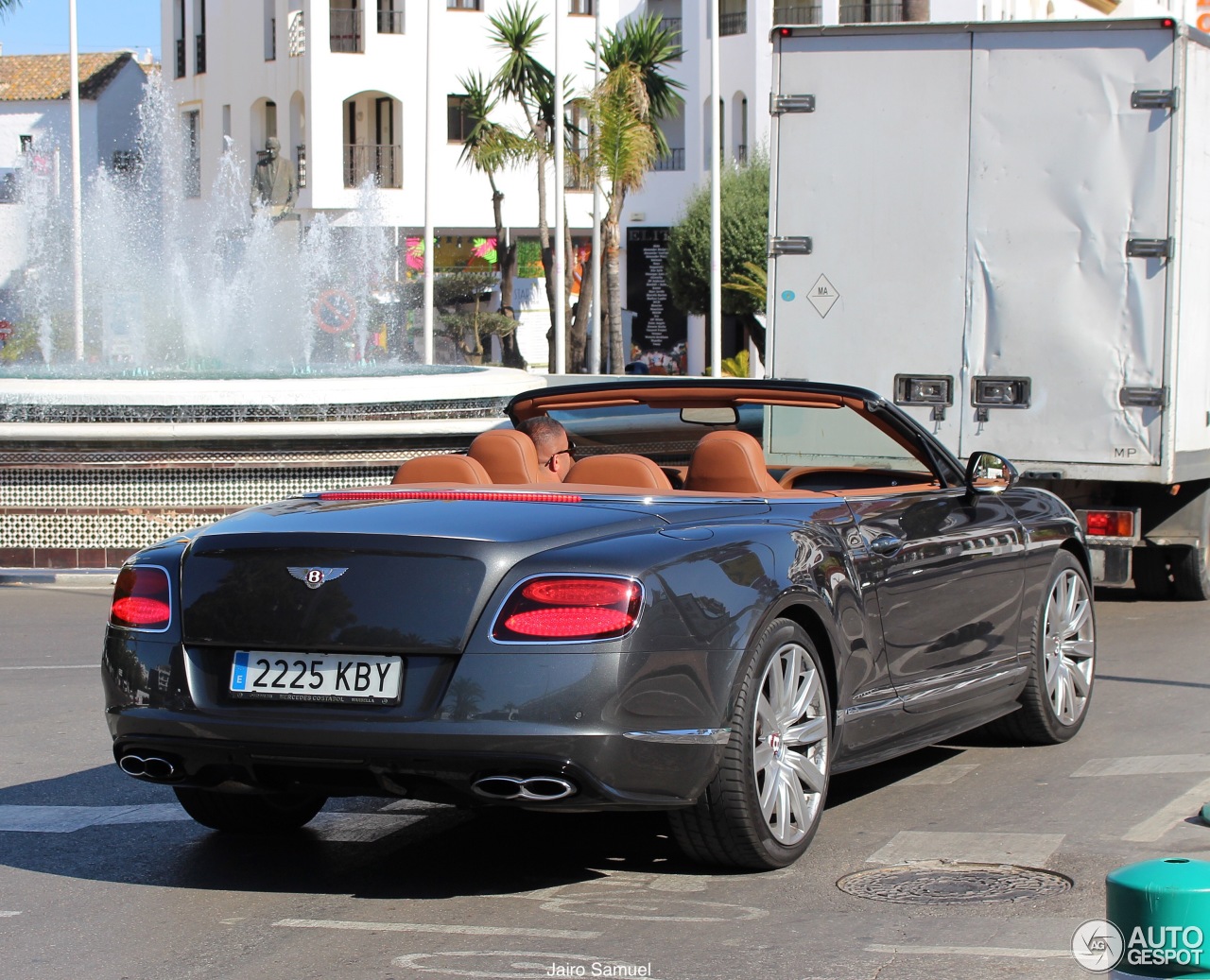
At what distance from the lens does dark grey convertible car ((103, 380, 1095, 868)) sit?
487cm

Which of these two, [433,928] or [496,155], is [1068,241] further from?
[496,155]

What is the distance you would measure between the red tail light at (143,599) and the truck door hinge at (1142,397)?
7.30m

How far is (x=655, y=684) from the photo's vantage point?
495cm

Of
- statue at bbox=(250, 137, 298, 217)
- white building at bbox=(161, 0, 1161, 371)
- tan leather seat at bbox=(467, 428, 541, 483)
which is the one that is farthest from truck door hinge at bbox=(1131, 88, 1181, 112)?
statue at bbox=(250, 137, 298, 217)

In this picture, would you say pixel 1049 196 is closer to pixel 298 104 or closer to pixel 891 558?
pixel 891 558

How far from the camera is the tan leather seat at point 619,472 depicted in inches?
233

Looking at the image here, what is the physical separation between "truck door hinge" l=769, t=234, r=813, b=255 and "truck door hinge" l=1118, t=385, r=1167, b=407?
7.06ft

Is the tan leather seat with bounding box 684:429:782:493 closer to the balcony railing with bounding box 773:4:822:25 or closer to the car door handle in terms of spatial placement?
the car door handle

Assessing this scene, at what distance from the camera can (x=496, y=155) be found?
1738 inches

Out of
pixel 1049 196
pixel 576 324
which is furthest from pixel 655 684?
pixel 576 324

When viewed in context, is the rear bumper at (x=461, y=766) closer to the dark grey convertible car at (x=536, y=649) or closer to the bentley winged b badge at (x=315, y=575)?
the dark grey convertible car at (x=536, y=649)

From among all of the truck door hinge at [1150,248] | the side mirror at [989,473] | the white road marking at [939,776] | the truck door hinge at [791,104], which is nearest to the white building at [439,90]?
the truck door hinge at [791,104]

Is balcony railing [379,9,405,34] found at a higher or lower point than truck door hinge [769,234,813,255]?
higher

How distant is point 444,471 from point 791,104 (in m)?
6.36
